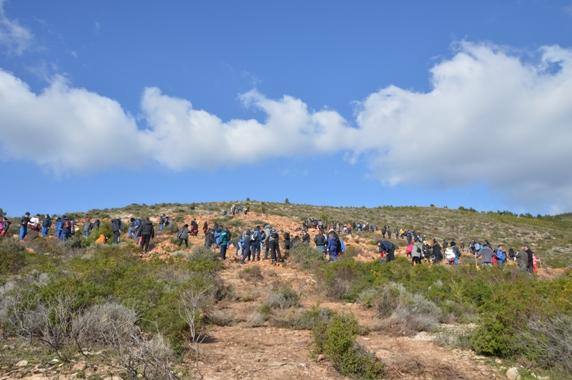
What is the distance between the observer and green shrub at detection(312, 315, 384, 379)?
694 centimetres

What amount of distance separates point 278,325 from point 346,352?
3001mm

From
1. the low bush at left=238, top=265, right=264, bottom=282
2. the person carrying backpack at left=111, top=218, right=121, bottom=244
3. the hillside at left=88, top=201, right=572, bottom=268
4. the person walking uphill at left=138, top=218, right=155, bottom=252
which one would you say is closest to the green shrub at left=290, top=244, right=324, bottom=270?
the low bush at left=238, top=265, right=264, bottom=282

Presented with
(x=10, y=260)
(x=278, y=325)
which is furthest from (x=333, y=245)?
(x=10, y=260)

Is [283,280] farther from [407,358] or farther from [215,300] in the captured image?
[407,358]

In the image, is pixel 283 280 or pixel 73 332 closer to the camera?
pixel 73 332

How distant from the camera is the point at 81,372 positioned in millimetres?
6234

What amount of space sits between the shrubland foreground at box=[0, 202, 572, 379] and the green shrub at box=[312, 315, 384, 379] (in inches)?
0.8

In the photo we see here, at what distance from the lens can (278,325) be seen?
393 inches

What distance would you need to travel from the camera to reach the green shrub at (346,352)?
22.8 ft

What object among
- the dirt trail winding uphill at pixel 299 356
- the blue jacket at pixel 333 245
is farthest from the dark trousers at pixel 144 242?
the dirt trail winding uphill at pixel 299 356

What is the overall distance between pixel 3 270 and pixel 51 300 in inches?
267

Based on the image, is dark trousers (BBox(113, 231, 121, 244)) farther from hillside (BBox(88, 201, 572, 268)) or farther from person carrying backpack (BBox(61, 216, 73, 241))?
hillside (BBox(88, 201, 572, 268))

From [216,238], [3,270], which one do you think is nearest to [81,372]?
[3,270]

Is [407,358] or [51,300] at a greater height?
[51,300]
